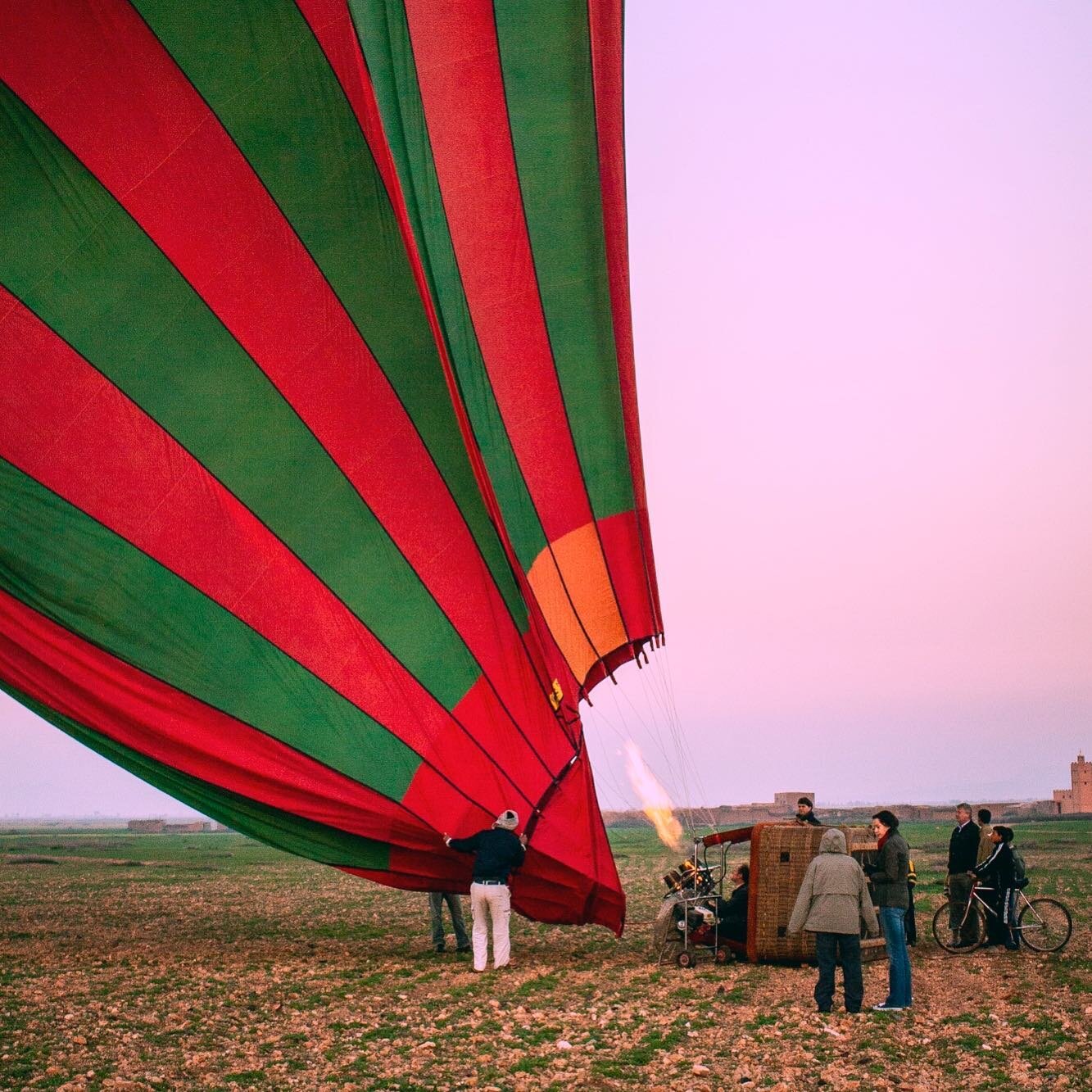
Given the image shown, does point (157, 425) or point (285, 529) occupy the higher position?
point (157, 425)

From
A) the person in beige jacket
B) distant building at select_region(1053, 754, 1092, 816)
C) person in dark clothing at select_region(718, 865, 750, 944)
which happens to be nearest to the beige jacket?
the person in beige jacket

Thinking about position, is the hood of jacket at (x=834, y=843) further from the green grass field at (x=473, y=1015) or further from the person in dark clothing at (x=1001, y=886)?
the person in dark clothing at (x=1001, y=886)

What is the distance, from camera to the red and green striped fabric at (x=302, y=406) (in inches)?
382

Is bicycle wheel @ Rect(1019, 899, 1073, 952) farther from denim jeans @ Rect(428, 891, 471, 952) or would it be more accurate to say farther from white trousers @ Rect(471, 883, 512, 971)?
denim jeans @ Rect(428, 891, 471, 952)

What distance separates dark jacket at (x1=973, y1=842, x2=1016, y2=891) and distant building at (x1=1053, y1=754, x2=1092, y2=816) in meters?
38.9

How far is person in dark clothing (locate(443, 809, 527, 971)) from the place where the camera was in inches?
376

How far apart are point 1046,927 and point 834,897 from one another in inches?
142

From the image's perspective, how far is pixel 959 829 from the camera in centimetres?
1113

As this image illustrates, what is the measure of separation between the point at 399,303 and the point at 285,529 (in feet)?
6.70

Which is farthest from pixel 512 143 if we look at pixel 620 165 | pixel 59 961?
pixel 59 961

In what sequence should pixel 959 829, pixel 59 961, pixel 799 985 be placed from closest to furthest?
1. pixel 799 985
2. pixel 59 961
3. pixel 959 829

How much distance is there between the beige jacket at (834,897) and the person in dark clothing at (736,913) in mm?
1989

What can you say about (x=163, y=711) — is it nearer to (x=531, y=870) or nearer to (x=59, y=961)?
(x=59, y=961)

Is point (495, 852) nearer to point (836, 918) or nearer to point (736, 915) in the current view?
point (736, 915)
